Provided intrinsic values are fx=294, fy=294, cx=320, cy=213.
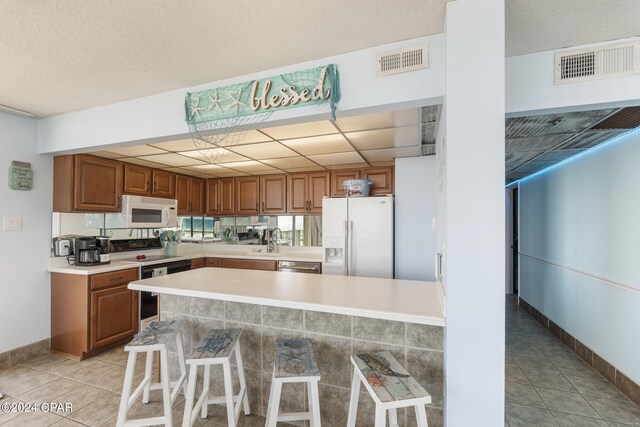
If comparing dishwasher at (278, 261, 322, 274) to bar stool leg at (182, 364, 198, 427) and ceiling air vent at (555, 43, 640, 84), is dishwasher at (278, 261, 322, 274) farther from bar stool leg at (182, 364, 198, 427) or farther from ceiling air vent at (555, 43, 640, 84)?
ceiling air vent at (555, 43, 640, 84)

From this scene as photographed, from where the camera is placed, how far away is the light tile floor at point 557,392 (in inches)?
79.6

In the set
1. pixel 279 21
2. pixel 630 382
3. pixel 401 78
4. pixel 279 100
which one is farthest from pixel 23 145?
pixel 630 382

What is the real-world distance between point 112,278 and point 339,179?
9.24ft

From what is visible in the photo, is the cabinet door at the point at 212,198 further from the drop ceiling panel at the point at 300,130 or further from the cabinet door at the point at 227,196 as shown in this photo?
the drop ceiling panel at the point at 300,130

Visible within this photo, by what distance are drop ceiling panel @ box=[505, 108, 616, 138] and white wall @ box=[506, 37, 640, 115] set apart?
0.36 m

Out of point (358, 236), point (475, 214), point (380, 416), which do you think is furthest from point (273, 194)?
point (380, 416)

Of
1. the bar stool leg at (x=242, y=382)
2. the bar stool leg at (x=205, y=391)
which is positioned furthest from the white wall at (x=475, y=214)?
the bar stool leg at (x=205, y=391)

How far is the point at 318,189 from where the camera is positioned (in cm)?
412

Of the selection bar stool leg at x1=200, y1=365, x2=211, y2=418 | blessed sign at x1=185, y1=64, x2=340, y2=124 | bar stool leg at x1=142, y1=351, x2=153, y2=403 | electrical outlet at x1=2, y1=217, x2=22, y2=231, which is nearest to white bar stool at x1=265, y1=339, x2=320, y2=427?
bar stool leg at x1=200, y1=365, x2=211, y2=418

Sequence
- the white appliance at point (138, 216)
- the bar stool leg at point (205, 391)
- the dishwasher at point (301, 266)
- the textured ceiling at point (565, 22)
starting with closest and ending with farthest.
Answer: the textured ceiling at point (565, 22) → the bar stool leg at point (205, 391) → the white appliance at point (138, 216) → the dishwasher at point (301, 266)

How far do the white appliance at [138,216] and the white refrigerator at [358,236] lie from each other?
84.0 inches

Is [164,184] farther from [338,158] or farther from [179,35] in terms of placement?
[179,35]

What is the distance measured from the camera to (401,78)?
164 centimetres

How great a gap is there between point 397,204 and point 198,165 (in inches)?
101
